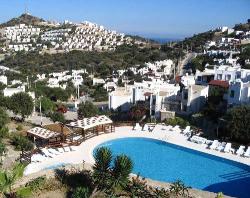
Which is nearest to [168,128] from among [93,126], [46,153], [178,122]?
[178,122]

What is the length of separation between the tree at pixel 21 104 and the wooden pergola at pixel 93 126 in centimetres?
549

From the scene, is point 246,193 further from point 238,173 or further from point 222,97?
point 222,97

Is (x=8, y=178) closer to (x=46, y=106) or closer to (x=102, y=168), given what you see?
(x=102, y=168)

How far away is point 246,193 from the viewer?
57.9 feet

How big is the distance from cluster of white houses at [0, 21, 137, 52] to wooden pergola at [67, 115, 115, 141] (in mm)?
76974

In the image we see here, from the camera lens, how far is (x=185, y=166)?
837 inches

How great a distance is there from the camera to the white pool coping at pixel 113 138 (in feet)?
65.6

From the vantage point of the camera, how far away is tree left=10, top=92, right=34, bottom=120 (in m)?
29.2

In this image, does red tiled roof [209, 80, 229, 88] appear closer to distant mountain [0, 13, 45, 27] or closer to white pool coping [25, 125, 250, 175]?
white pool coping [25, 125, 250, 175]

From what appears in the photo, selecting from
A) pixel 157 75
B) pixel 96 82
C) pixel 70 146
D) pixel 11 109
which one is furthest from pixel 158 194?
pixel 96 82

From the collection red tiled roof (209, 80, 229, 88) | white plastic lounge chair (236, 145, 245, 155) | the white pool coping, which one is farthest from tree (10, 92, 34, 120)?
red tiled roof (209, 80, 229, 88)

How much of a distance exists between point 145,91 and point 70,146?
12447mm

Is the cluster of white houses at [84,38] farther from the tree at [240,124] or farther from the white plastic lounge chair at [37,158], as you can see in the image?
the white plastic lounge chair at [37,158]

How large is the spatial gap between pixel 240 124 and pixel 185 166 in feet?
16.6
